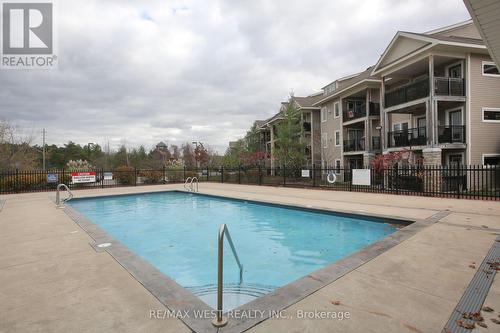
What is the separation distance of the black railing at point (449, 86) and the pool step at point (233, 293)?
1708 cm

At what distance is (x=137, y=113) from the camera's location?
37.8 m

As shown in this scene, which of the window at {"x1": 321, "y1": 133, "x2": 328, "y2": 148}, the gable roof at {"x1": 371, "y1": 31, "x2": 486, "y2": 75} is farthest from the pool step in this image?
the window at {"x1": 321, "y1": 133, "x2": 328, "y2": 148}

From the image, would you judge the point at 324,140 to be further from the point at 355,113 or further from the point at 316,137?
the point at 355,113

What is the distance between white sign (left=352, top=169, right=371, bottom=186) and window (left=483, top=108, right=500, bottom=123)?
28.4 feet

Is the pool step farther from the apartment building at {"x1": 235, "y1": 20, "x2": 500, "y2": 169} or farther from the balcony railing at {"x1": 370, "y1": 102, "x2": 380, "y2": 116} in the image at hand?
the balcony railing at {"x1": 370, "y1": 102, "x2": 380, "y2": 116}

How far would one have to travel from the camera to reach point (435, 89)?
52.1 feet

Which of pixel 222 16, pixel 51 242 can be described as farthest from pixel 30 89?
pixel 51 242

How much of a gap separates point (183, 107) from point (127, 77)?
21.6 m

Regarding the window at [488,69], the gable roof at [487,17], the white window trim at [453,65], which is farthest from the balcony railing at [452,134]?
the gable roof at [487,17]

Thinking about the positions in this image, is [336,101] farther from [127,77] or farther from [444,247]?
[444,247]

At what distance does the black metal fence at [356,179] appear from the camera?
12633 mm

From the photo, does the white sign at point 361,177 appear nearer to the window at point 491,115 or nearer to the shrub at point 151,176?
the window at point 491,115

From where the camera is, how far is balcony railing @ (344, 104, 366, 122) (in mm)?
23859

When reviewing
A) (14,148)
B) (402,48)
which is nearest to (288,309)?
(402,48)
